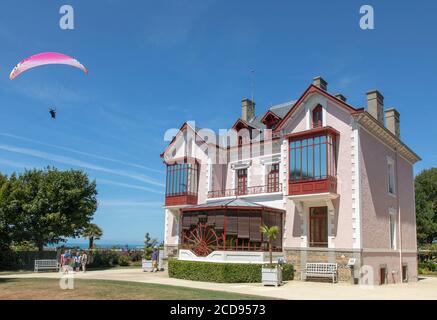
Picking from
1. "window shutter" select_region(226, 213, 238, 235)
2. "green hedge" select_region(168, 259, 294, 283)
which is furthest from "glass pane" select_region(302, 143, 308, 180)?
"green hedge" select_region(168, 259, 294, 283)

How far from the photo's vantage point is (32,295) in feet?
46.0

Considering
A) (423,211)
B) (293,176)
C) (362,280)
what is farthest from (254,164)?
(423,211)

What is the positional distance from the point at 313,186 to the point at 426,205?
2865cm

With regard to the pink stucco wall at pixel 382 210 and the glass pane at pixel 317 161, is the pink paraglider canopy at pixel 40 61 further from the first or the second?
the pink stucco wall at pixel 382 210

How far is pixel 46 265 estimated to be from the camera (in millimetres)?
28328

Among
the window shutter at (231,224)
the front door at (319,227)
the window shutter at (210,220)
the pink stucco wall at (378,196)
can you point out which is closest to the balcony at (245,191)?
the front door at (319,227)

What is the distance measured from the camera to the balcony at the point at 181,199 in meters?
29.7

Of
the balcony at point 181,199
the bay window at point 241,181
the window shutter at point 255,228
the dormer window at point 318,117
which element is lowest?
the window shutter at point 255,228

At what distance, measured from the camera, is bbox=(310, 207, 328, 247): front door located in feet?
75.4

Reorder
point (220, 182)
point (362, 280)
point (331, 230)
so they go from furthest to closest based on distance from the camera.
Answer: point (220, 182), point (331, 230), point (362, 280)

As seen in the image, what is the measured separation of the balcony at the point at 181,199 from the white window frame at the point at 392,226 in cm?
1277

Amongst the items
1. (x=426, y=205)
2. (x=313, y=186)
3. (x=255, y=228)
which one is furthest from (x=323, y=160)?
(x=426, y=205)

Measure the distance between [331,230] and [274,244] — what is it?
11.5ft
